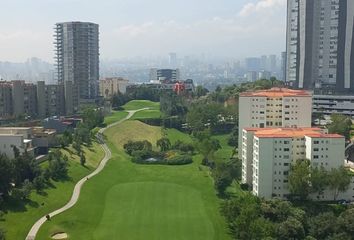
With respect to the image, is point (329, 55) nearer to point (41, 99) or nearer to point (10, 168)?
point (41, 99)

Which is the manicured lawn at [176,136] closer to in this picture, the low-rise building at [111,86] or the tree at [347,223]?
the tree at [347,223]

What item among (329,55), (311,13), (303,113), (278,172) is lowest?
(278,172)

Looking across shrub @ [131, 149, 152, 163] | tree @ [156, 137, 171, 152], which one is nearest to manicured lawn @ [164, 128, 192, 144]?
tree @ [156, 137, 171, 152]

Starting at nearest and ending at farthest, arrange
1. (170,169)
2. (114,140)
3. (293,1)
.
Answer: (170,169)
(114,140)
(293,1)

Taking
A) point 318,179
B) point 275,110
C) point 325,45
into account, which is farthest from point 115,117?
point 318,179

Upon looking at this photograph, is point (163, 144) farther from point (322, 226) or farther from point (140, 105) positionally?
point (140, 105)

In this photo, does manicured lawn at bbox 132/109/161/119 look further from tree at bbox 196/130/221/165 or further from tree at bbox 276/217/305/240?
tree at bbox 276/217/305/240

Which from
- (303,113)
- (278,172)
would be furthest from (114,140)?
(278,172)
